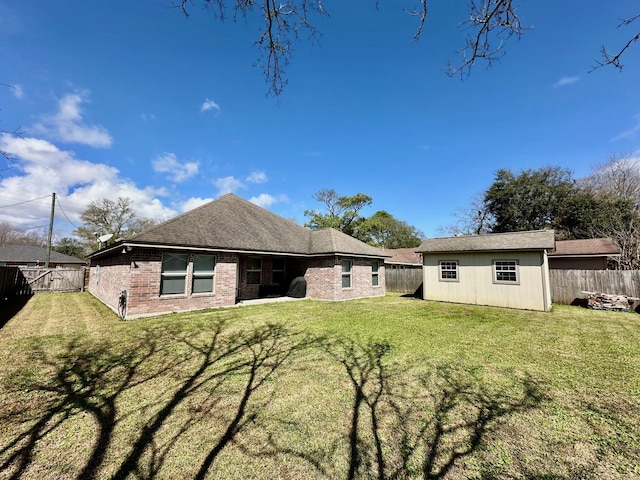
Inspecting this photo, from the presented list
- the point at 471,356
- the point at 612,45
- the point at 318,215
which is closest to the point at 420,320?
the point at 471,356

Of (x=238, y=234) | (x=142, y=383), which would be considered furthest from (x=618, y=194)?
(x=142, y=383)

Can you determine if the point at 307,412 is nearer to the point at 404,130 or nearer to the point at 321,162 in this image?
the point at 404,130

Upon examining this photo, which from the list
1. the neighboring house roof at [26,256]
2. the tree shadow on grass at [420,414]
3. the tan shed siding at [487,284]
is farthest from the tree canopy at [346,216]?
the tree shadow on grass at [420,414]

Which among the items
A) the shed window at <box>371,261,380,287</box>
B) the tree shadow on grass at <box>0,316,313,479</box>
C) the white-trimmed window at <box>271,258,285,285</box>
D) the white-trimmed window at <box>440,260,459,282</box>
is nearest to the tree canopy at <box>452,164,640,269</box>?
the white-trimmed window at <box>440,260,459,282</box>

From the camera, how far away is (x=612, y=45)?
106 inches

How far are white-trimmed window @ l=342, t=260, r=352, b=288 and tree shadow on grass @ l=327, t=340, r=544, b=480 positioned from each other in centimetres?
881

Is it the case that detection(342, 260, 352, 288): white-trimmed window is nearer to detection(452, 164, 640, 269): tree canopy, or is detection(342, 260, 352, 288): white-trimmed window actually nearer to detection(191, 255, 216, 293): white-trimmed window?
detection(191, 255, 216, 293): white-trimmed window

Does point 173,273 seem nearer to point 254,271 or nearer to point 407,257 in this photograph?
point 254,271

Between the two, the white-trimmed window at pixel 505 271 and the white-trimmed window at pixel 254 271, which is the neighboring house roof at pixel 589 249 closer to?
the white-trimmed window at pixel 505 271

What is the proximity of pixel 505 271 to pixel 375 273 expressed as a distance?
662 centimetres

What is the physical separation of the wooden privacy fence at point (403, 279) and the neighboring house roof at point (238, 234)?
3.54 m

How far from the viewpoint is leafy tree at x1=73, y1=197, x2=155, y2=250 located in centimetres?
3184

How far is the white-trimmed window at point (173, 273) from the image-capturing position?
30.3ft

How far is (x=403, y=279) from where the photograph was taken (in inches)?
719
